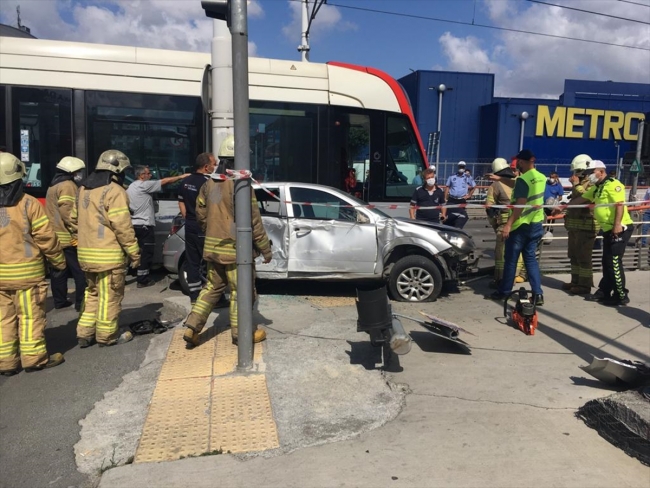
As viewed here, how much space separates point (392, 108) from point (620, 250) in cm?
422

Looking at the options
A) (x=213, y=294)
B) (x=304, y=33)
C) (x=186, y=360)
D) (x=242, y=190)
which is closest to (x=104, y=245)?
(x=213, y=294)

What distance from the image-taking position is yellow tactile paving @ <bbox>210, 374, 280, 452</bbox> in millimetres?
3377

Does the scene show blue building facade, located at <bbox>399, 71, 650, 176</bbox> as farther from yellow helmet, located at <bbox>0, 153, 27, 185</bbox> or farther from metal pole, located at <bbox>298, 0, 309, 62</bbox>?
yellow helmet, located at <bbox>0, 153, 27, 185</bbox>

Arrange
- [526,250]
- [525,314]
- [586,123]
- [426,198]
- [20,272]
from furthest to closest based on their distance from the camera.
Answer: [586,123], [426,198], [526,250], [525,314], [20,272]

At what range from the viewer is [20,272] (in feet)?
14.7

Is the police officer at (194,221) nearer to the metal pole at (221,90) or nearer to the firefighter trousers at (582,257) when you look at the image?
the metal pole at (221,90)

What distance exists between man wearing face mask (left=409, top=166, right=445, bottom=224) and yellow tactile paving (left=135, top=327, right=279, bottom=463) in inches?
186

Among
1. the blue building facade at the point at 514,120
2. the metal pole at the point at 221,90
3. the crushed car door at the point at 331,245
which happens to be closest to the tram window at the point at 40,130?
the metal pole at the point at 221,90

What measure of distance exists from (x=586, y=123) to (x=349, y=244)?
1224 inches

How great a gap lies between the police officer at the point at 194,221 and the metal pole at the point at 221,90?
0.55 metres

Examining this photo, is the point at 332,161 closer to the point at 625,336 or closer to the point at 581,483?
the point at 625,336

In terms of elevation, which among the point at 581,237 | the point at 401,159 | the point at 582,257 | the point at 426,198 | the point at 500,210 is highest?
the point at 401,159

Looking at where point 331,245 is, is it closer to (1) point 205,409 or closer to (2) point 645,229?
(1) point 205,409

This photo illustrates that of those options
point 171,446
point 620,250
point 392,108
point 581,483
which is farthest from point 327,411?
point 392,108
